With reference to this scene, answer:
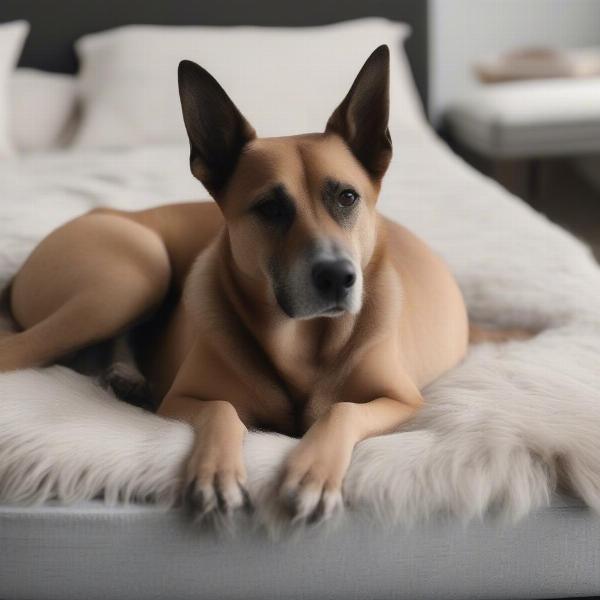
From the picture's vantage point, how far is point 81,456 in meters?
1.12

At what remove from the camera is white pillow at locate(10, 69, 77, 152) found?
318cm

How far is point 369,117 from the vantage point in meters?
1.31

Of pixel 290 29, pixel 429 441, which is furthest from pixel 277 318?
pixel 290 29

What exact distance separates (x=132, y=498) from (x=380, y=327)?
16.8 inches

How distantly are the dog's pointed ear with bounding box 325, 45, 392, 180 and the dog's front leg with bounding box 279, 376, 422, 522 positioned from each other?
0.35m

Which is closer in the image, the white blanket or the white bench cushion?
the white blanket

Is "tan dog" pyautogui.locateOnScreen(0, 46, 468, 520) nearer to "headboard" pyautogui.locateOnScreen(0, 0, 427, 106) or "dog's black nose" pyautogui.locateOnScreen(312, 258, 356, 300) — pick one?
"dog's black nose" pyautogui.locateOnScreen(312, 258, 356, 300)

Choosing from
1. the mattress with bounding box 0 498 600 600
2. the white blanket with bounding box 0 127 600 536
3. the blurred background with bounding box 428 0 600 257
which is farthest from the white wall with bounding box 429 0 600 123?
the mattress with bounding box 0 498 600 600

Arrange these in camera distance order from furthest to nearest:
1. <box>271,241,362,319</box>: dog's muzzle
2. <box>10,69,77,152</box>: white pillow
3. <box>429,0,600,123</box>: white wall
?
1. <box>429,0,600,123</box>: white wall
2. <box>10,69,77,152</box>: white pillow
3. <box>271,241,362,319</box>: dog's muzzle

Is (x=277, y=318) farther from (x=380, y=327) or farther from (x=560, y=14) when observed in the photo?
(x=560, y=14)

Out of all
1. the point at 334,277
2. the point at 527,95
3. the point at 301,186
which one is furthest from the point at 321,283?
the point at 527,95

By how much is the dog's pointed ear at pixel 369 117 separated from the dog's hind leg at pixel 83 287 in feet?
1.32

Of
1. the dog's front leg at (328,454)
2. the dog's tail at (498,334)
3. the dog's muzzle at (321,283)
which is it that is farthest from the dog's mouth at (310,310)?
the dog's tail at (498,334)

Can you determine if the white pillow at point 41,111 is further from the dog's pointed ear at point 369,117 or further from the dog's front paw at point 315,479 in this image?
the dog's front paw at point 315,479
